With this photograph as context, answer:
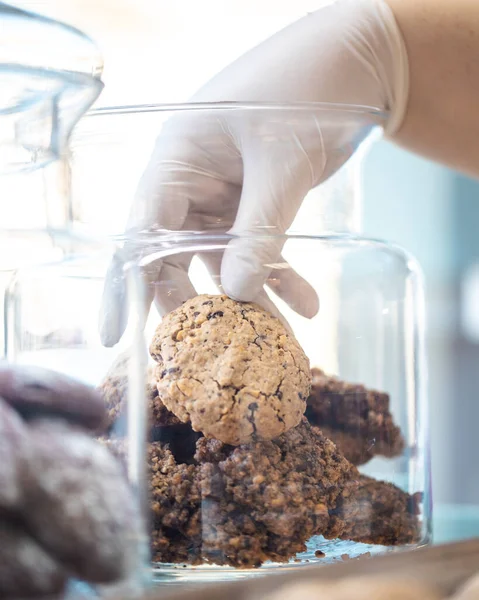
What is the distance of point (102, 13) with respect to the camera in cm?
328

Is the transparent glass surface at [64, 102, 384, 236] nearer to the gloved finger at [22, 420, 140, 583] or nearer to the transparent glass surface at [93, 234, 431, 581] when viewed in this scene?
the transparent glass surface at [93, 234, 431, 581]

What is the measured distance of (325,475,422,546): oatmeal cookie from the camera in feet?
1.58

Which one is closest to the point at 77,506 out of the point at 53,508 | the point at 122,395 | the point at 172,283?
the point at 53,508

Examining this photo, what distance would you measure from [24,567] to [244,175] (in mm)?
376

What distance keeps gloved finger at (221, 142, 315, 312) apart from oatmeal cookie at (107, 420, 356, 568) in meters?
0.10

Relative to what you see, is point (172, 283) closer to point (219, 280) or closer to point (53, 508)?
point (219, 280)

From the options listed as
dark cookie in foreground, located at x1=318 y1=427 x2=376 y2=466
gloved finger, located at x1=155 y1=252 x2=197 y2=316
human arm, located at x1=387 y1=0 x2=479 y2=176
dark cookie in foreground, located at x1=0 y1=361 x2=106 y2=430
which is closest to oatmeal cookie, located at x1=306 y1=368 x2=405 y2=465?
dark cookie in foreground, located at x1=318 y1=427 x2=376 y2=466

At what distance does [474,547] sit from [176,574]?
0.68ft

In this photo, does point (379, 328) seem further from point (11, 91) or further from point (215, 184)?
point (11, 91)

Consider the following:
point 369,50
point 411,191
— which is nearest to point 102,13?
point 411,191

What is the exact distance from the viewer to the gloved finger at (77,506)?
0.25 m

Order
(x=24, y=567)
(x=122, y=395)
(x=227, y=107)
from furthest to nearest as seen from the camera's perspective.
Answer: (x=227, y=107), (x=122, y=395), (x=24, y=567)

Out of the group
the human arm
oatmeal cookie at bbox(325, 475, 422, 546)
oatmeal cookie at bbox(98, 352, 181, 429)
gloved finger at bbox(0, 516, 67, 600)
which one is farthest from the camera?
the human arm

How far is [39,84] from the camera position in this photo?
45 centimetres
